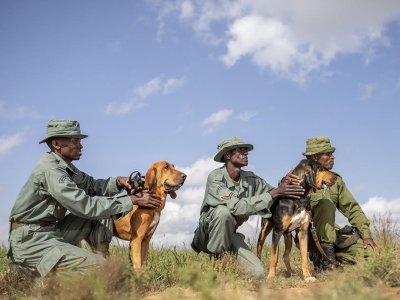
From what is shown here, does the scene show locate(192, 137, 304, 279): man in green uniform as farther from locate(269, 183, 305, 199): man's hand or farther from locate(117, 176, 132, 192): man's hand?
locate(117, 176, 132, 192): man's hand

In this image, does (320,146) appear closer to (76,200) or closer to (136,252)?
(136,252)

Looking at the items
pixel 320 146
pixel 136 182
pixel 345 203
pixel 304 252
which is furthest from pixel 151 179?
pixel 345 203

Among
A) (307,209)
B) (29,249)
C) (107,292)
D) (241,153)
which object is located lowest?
(107,292)

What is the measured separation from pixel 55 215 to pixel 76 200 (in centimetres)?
57

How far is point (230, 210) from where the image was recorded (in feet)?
24.8

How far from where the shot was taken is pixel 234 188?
799 cm

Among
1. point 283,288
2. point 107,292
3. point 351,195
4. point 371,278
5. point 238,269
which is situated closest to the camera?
point 107,292

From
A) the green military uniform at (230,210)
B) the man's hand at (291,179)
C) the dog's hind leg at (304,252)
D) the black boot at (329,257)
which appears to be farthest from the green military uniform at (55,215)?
the black boot at (329,257)

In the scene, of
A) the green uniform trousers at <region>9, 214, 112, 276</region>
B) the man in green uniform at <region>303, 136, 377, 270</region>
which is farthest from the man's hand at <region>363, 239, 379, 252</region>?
the green uniform trousers at <region>9, 214, 112, 276</region>

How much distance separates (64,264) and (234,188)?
2.90 m

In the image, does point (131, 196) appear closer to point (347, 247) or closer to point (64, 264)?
point (64, 264)

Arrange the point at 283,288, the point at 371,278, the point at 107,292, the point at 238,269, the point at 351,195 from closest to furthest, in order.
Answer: the point at 107,292
the point at 371,278
the point at 283,288
the point at 238,269
the point at 351,195

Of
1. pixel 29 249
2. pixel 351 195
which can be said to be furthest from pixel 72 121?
pixel 351 195

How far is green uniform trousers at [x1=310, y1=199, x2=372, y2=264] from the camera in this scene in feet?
26.6
